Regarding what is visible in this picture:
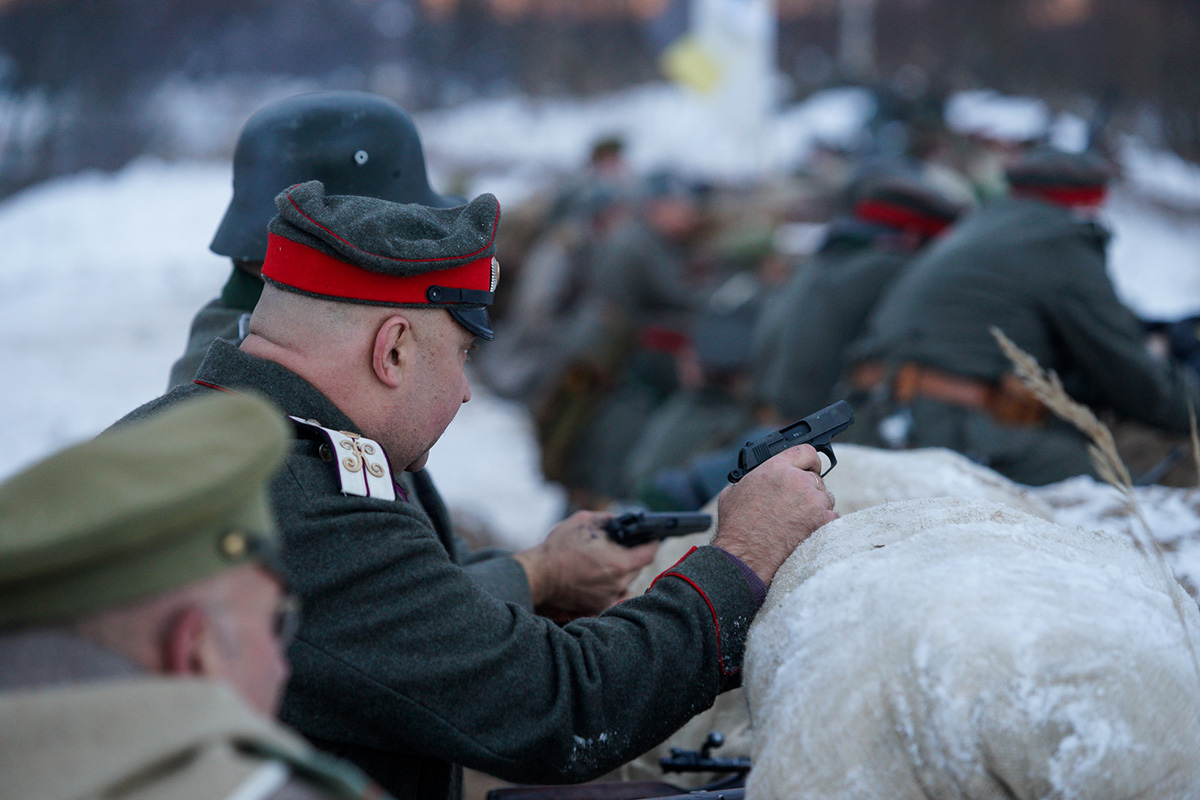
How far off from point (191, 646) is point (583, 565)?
1277mm

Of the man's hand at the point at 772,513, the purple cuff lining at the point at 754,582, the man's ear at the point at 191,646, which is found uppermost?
the man's ear at the point at 191,646

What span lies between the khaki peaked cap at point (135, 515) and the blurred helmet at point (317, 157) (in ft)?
4.70

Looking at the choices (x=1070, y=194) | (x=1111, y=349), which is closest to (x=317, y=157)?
(x=1111, y=349)

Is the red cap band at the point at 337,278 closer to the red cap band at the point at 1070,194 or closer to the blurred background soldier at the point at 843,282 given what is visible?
the red cap band at the point at 1070,194

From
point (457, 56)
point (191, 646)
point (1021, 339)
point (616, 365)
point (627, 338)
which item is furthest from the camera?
→ point (457, 56)

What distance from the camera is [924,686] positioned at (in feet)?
4.22

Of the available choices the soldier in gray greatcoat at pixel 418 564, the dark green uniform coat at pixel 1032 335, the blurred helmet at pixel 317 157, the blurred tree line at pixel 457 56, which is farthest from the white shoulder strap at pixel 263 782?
the blurred tree line at pixel 457 56

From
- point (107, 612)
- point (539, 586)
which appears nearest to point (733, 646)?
point (539, 586)

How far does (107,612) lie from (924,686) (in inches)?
37.2

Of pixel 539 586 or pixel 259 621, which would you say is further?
pixel 539 586

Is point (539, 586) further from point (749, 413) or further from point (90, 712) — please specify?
point (749, 413)

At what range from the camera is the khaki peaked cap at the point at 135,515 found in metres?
0.94

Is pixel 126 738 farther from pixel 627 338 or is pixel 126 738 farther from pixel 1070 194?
pixel 627 338

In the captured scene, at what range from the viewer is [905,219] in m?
4.84
